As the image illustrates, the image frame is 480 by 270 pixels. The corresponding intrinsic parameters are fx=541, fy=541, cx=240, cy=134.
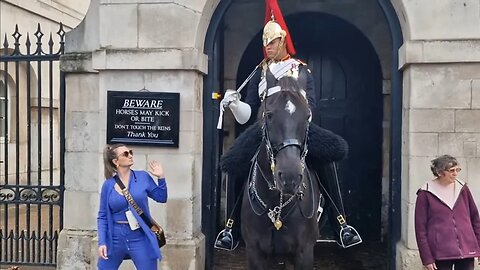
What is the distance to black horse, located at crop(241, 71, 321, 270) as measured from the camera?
12.5ft

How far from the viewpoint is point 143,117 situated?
639 centimetres

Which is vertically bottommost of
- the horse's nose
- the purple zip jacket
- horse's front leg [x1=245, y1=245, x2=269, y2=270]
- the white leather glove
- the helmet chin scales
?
horse's front leg [x1=245, y1=245, x2=269, y2=270]

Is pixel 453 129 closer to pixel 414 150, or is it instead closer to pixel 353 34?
pixel 414 150

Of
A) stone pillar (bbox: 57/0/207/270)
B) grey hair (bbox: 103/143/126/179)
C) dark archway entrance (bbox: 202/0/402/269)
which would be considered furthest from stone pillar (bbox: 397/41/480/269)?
grey hair (bbox: 103/143/126/179)

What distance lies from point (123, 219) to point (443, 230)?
277cm

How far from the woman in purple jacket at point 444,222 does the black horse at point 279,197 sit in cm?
95

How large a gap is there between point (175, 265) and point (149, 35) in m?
2.72

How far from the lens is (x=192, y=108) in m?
6.34

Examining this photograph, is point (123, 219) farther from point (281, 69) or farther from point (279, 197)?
point (281, 69)

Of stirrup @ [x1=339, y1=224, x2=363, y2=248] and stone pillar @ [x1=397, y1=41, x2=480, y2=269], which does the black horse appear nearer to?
stirrup @ [x1=339, y1=224, x2=363, y2=248]

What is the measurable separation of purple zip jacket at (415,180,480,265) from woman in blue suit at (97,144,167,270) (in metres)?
2.29

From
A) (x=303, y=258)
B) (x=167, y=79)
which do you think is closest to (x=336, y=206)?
(x=303, y=258)

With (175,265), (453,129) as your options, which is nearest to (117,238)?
(175,265)

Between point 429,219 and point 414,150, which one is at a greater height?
point 414,150
